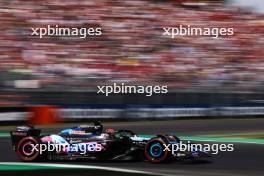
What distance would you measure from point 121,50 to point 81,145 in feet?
31.6

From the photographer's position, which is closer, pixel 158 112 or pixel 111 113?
pixel 111 113

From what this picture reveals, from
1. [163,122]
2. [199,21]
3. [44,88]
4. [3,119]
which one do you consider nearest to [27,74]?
[44,88]

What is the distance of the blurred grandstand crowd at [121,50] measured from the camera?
599 inches

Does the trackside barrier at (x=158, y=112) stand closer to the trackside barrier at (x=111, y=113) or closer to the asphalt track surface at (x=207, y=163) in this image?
the trackside barrier at (x=111, y=113)

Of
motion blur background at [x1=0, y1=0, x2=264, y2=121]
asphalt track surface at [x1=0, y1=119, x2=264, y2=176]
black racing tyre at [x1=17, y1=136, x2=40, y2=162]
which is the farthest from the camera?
motion blur background at [x1=0, y1=0, x2=264, y2=121]

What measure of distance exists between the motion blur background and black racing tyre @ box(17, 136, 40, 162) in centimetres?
648

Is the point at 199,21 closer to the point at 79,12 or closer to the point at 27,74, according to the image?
the point at 79,12

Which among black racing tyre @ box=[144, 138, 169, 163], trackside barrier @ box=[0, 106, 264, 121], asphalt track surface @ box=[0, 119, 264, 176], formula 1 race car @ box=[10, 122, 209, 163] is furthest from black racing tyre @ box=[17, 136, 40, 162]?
trackside barrier @ box=[0, 106, 264, 121]

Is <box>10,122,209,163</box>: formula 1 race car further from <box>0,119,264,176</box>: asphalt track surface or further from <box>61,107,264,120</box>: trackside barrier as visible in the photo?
<box>61,107,264,120</box>: trackside barrier

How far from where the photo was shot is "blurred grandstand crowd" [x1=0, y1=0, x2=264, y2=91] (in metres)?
15.2

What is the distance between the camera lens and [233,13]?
70.9ft

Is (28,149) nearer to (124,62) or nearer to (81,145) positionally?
(81,145)

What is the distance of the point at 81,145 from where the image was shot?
7.43 meters

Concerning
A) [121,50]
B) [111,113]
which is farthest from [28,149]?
[121,50]
